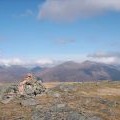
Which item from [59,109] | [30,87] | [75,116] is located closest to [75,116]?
[75,116]

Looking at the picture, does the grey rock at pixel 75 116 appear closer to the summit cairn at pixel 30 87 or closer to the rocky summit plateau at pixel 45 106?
the rocky summit plateau at pixel 45 106

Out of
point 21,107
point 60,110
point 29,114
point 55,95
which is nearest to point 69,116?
point 60,110

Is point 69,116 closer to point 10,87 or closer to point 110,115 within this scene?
point 110,115

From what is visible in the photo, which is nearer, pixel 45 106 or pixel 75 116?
pixel 75 116

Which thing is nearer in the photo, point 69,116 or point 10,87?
point 69,116

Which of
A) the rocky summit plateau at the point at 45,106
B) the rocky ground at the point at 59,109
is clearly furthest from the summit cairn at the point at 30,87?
the rocky ground at the point at 59,109

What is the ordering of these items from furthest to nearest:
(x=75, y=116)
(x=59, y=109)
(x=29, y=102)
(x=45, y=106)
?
(x=29, y=102) < (x=45, y=106) < (x=59, y=109) < (x=75, y=116)

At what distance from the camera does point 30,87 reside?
77.9m

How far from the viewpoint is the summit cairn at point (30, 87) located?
249 feet

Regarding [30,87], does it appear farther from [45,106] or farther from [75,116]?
[75,116]

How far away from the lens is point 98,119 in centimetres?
5244

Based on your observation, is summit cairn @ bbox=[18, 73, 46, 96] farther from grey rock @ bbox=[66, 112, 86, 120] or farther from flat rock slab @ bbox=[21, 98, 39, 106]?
grey rock @ bbox=[66, 112, 86, 120]

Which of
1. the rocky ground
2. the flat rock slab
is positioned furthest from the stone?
the flat rock slab

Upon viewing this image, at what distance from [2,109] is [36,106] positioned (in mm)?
6862
